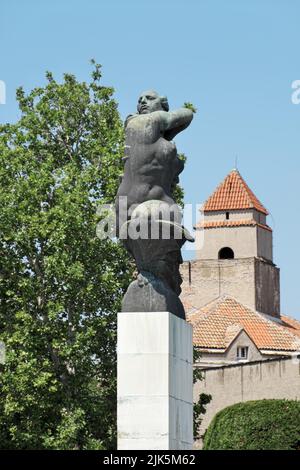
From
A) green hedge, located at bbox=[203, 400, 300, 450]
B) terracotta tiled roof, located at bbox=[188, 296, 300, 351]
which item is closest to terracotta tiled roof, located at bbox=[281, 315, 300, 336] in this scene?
terracotta tiled roof, located at bbox=[188, 296, 300, 351]

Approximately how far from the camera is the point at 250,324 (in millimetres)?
64188

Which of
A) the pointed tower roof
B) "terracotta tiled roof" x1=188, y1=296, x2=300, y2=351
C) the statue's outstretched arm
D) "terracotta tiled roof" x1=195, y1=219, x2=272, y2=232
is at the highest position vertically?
the pointed tower roof

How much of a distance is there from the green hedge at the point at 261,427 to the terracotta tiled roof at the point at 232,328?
2037 cm

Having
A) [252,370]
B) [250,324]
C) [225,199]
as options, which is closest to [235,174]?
[225,199]

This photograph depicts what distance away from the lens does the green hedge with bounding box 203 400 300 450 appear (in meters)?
37.5

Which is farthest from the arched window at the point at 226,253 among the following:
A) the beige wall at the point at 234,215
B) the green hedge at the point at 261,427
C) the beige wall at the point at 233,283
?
the green hedge at the point at 261,427

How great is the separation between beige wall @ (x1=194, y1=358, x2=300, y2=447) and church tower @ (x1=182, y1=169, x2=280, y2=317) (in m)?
23.1

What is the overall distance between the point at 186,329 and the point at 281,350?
43.9m

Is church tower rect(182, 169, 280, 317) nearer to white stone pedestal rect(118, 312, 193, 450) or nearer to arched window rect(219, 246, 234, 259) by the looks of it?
arched window rect(219, 246, 234, 259)

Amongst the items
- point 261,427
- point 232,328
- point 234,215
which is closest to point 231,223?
point 234,215

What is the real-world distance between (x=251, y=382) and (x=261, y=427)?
9.73 m

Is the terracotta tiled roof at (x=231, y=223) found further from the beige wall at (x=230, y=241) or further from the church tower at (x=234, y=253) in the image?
the beige wall at (x=230, y=241)

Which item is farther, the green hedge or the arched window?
the arched window

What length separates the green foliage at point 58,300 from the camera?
32.6 metres
